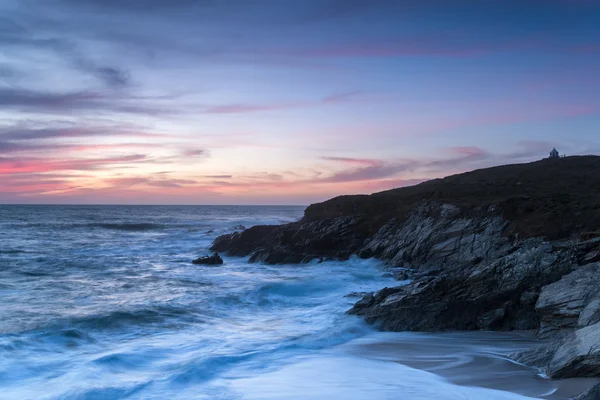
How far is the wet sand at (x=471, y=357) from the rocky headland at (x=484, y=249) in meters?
0.43

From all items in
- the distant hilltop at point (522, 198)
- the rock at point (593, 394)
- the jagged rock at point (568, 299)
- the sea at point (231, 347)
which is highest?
the distant hilltop at point (522, 198)

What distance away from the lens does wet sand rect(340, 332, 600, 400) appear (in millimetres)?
9344

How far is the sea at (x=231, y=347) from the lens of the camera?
10508 millimetres

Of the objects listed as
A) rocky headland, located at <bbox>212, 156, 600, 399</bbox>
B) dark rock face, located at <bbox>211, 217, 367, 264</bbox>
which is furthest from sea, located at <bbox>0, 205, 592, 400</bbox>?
dark rock face, located at <bbox>211, 217, 367, 264</bbox>

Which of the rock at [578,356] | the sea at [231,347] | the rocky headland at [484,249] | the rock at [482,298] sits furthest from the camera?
the rock at [482,298]

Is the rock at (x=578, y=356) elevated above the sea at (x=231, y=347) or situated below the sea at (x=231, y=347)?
above

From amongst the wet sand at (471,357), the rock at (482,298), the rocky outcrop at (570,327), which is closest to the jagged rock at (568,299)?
the rocky outcrop at (570,327)

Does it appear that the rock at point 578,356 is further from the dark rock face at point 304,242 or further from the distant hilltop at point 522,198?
the dark rock face at point 304,242

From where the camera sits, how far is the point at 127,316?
56.8 feet

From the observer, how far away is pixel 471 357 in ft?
39.3

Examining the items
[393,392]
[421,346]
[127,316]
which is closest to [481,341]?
[421,346]

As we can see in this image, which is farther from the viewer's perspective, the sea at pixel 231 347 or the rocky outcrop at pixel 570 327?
the sea at pixel 231 347

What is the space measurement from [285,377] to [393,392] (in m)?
2.67

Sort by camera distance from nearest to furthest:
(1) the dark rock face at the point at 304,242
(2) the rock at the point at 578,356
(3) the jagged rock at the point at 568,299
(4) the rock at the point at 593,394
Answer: (4) the rock at the point at 593,394 → (2) the rock at the point at 578,356 → (3) the jagged rock at the point at 568,299 → (1) the dark rock face at the point at 304,242
